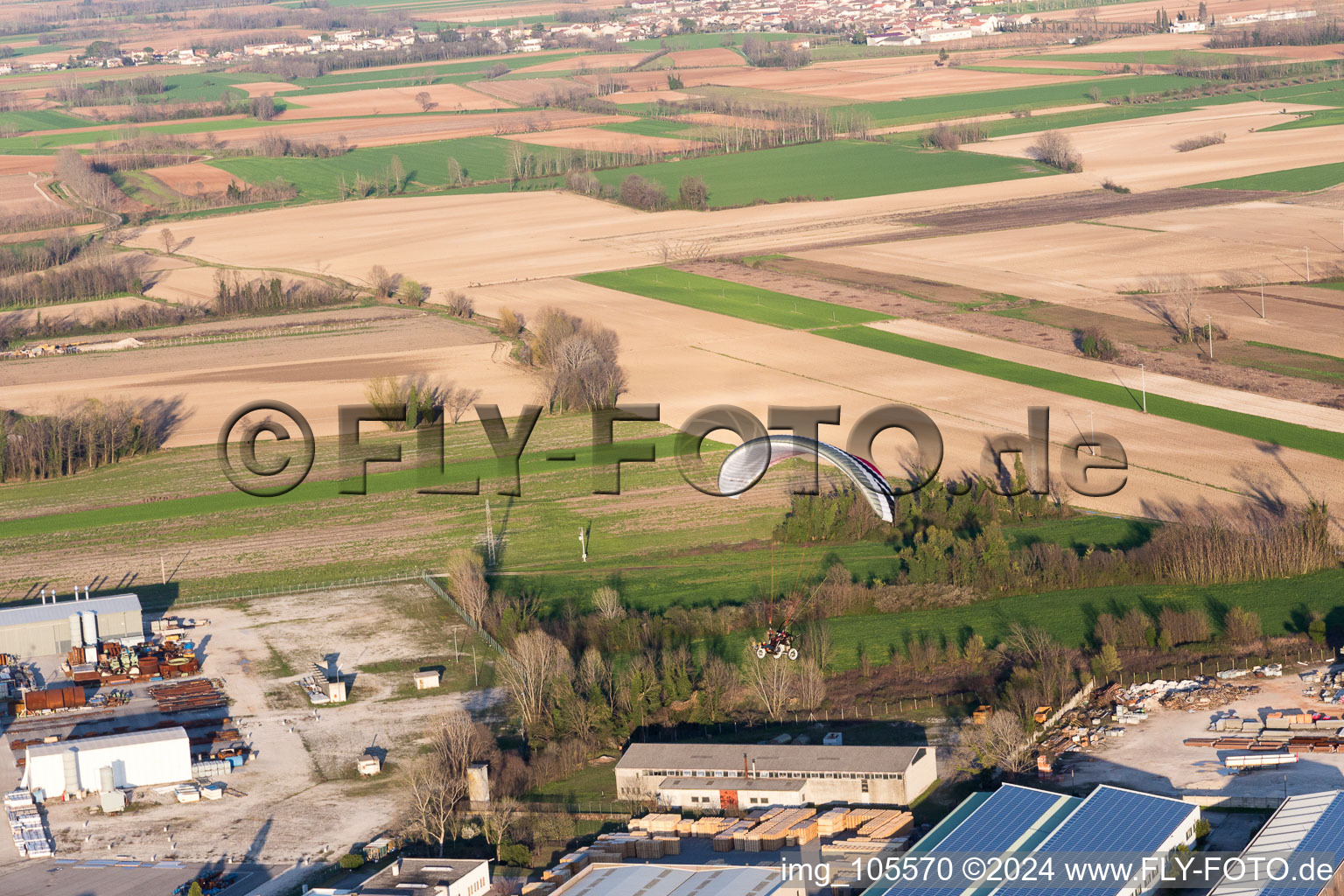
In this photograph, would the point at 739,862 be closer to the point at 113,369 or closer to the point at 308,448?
the point at 308,448

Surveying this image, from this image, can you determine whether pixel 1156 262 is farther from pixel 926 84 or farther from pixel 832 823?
pixel 926 84

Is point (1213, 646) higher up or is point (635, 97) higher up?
point (635, 97)

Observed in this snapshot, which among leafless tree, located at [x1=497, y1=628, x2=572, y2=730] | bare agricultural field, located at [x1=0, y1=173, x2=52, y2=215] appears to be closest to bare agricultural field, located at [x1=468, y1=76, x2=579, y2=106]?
bare agricultural field, located at [x1=0, y1=173, x2=52, y2=215]

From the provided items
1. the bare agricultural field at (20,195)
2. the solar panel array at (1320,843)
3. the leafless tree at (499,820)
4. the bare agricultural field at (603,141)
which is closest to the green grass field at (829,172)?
the bare agricultural field at (603,141)

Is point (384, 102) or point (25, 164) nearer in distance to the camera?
point (25, 164)

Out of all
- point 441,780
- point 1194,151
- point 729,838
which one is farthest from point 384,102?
point 729,838

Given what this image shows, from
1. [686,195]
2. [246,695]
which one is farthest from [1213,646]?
[686,195]
